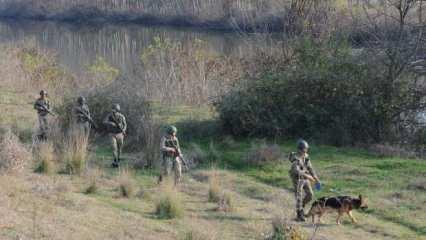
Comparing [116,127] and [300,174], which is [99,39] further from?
[300,174]

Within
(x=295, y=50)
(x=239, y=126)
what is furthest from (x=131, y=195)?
(x=295, y=50)

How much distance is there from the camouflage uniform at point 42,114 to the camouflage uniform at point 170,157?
465 centimetres

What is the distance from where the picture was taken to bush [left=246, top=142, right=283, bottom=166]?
1703cm

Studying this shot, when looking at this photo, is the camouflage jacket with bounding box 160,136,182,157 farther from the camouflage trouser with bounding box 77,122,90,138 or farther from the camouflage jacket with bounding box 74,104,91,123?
the camouflage jacket with bounding box 74,104,91,123

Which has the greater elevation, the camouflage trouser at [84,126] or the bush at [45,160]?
the camouflage trouser at [84,126]

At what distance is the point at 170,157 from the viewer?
1461cm

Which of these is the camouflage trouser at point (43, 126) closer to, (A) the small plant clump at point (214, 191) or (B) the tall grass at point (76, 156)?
(B) the tall grass at point (76, 156)

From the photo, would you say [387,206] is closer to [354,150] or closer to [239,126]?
[354,150]

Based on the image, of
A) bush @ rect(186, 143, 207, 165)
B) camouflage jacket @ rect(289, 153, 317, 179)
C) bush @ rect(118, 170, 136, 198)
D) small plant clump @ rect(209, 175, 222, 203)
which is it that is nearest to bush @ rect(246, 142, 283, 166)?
bush @ rect(186, 143, 207, 165)

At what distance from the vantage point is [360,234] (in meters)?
12.0

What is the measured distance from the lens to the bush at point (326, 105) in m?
19.6

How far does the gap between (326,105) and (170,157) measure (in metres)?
6.60

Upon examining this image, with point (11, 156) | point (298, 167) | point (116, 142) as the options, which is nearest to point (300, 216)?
point (298, 167)

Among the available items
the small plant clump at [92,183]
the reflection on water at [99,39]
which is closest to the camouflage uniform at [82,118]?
the small plant clump at [92,183]
